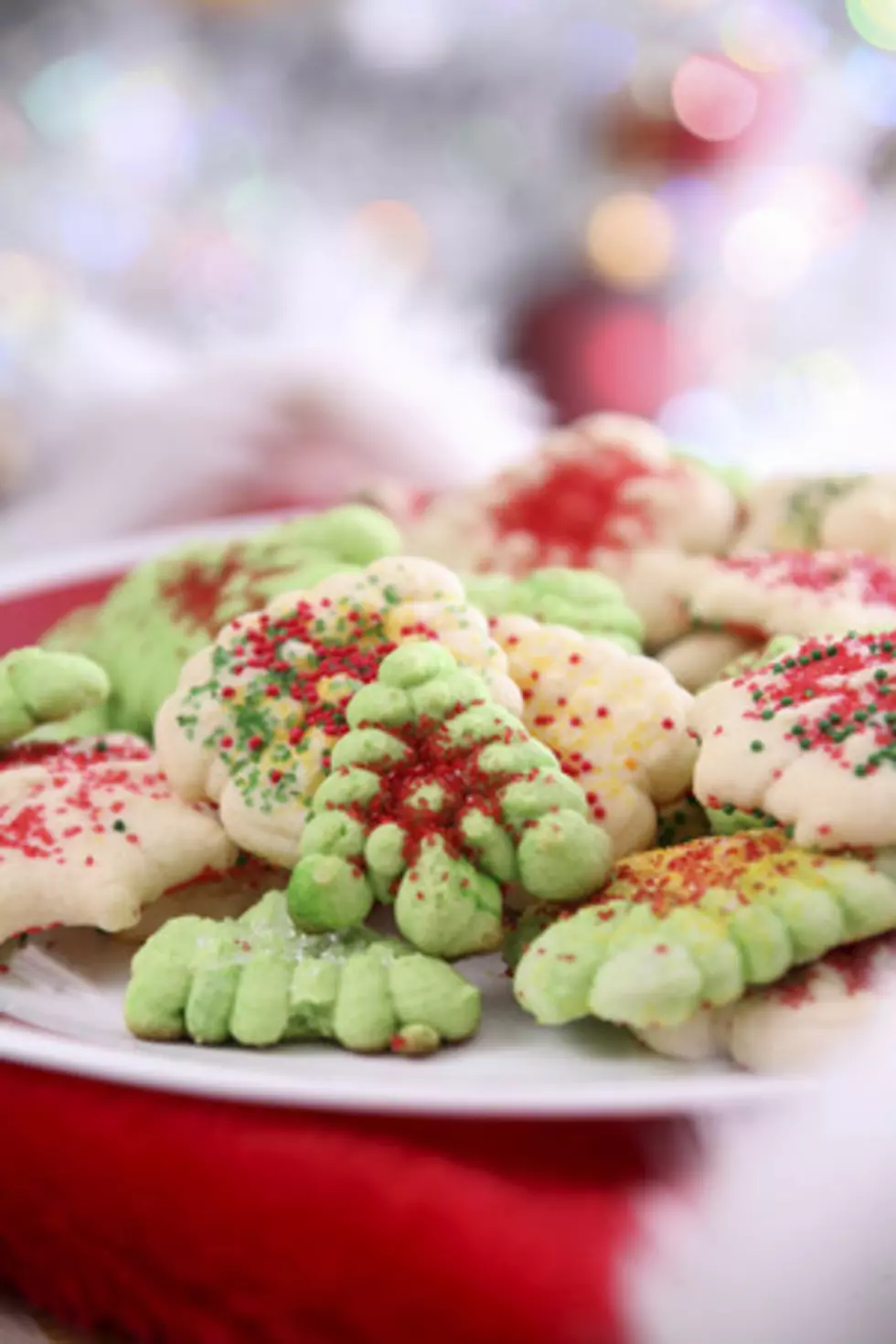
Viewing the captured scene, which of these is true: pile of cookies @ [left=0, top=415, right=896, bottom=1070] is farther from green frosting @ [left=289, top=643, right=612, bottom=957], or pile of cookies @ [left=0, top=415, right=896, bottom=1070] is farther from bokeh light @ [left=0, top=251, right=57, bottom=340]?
bokeh light @ [left=0, top=251, right=57, bottom=340]

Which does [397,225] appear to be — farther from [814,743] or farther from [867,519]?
[814,743]

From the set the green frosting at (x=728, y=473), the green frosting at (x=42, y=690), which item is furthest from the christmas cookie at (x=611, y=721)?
the green frosting at (x=728, y=473)

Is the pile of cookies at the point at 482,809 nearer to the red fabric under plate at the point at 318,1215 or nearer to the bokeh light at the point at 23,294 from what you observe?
the red fabric under plate at the point at 318,1215

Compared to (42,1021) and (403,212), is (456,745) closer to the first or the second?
(42,1021)

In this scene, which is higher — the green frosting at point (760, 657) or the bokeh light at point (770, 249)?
the bokeh light at point (770, 249)

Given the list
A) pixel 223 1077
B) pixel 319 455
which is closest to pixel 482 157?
pixel 319 455

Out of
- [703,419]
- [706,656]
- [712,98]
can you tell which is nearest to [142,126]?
[712,98]

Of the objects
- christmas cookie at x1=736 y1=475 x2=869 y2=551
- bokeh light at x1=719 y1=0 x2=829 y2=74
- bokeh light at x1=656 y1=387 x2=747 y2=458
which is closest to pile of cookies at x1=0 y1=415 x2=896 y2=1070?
christmas cookie at x1=736 y1=475 x2=869 y2=551
